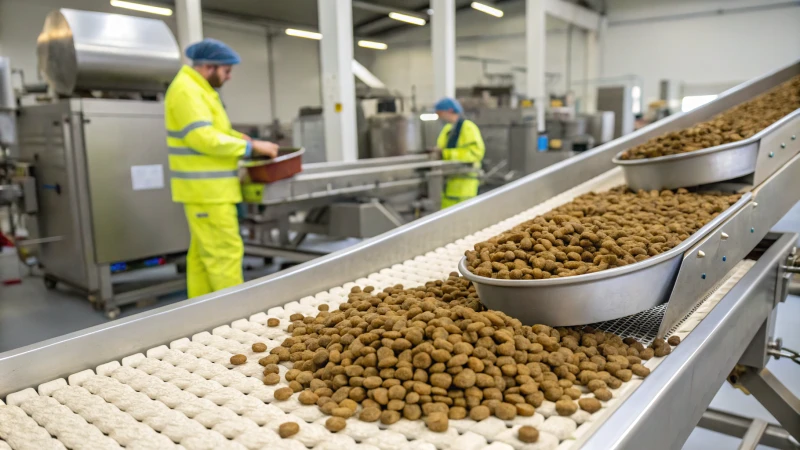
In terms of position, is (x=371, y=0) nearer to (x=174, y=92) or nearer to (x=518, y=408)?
(x=174, y=92)

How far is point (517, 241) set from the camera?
4.70 ft

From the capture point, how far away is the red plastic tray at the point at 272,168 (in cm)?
295

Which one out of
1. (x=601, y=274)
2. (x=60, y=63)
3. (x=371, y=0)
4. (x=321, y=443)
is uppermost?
(x=371, y=0)

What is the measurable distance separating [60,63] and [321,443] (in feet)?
12.3

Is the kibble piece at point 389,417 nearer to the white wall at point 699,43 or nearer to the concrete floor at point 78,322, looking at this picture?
the concrete floor at point 78,322

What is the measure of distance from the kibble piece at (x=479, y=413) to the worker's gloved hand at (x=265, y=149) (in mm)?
2233

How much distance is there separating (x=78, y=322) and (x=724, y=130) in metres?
3.63

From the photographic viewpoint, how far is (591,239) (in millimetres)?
1337

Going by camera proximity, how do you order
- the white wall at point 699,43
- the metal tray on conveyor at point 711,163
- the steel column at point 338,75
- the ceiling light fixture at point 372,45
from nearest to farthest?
the metal tray on conveyor at point 711,163 → the steel column at point 338,75 → the white wall at point 699,43 → the ceiling light fixture at point 372,45

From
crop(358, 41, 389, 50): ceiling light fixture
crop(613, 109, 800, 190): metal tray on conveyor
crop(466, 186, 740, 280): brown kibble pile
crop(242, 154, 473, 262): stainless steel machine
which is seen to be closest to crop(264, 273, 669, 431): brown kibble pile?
crop(466, 186, 740, 280): brown kibble pile

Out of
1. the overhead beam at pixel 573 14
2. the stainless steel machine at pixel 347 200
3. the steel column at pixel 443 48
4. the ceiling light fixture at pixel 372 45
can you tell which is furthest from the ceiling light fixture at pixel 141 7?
the overhead beam at pixel 573 14

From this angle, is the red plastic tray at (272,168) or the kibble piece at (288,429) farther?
the red plastic tray at (272,168)

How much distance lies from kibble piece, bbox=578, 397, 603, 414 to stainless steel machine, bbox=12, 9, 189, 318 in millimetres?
3403

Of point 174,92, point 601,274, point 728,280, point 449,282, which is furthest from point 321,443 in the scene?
point 174,92
